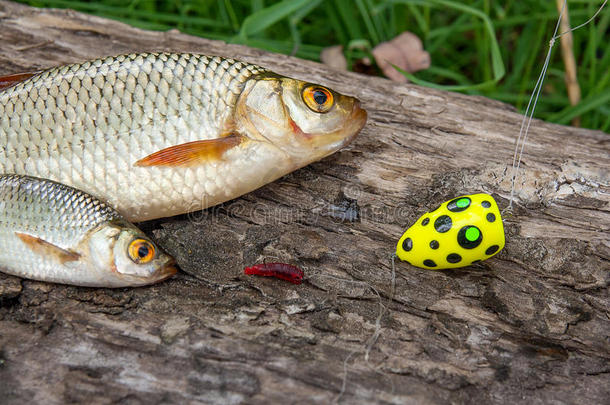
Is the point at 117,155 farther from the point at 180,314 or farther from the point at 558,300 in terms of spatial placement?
the point at 558,300

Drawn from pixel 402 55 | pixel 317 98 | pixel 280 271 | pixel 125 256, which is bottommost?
pixel 280 271

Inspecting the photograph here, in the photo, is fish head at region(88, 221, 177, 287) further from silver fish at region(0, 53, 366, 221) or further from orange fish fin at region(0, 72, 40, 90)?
orange fish fin at region(0, 72, 40, 90)

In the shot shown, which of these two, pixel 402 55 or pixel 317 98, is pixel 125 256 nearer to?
pixel 317 98

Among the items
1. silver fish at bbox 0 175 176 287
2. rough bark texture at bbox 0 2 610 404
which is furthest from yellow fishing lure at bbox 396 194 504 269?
silver fish at bbox 0 175 176 287

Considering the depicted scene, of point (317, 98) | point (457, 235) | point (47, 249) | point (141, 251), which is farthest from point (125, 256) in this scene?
point (457, 235)

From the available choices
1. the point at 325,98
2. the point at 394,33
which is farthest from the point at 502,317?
the point at 394,33
